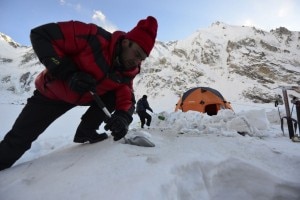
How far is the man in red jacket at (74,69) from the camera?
2270 millimetres

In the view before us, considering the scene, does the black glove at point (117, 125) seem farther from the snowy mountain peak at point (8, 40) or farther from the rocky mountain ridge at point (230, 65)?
the snowy mountain peak at point (8, 40)

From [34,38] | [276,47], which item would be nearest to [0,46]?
[276,47]

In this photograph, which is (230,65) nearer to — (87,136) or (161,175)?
(87,136)

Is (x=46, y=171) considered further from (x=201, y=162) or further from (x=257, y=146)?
(x=257, y=146)

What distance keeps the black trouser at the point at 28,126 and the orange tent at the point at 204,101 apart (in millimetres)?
6993

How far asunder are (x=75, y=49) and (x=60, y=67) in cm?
24

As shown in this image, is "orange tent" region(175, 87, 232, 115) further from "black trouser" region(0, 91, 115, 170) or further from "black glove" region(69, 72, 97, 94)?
"black glove" region(69, 72, 97, 94)

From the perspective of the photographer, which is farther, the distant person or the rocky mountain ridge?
the rocky mountain ridge

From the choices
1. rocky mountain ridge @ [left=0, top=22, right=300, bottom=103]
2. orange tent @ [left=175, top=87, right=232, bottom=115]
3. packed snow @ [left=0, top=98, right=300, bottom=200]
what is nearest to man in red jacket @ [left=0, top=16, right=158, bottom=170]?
packed snow @ [left=0, top=98, right=300, bottom=200]

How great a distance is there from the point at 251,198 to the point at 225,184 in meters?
0.19

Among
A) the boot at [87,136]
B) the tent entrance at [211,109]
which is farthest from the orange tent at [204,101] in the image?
the boot at [87,136]

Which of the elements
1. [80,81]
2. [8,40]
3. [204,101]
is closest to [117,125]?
[80,81]

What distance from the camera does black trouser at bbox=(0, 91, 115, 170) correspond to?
234 cm

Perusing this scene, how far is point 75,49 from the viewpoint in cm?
236
